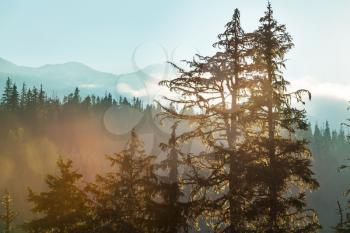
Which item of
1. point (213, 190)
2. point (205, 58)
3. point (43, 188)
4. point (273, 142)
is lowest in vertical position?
point (43, 188)

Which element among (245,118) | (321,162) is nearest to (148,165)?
(245,118)

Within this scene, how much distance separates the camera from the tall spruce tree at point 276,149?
17000 mm

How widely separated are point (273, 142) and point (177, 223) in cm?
488

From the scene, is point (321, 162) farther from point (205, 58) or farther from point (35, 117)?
point (205, 58)

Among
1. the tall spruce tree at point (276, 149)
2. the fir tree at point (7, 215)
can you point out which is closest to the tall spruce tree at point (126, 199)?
the tall spruce tree at point (276, 149)

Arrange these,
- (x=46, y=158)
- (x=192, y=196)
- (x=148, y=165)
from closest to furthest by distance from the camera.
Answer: (x=192, y=196)
(x=148, y=165)
(x=46, y=158)

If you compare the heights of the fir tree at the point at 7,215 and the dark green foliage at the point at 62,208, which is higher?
the dark green foliage at the point at 62,208

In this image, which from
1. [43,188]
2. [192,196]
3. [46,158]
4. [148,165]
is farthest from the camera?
[46,158]

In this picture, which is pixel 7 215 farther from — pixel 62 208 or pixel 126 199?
pixel 62 208

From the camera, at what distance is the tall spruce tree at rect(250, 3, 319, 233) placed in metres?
17.0

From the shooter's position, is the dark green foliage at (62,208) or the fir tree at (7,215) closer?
the dark green foliage at (62,208)

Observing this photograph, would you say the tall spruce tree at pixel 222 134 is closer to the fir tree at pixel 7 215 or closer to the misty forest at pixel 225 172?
the misty forest at pixel 225 172

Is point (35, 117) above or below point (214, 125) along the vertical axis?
above

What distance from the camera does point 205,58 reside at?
60.8ft
